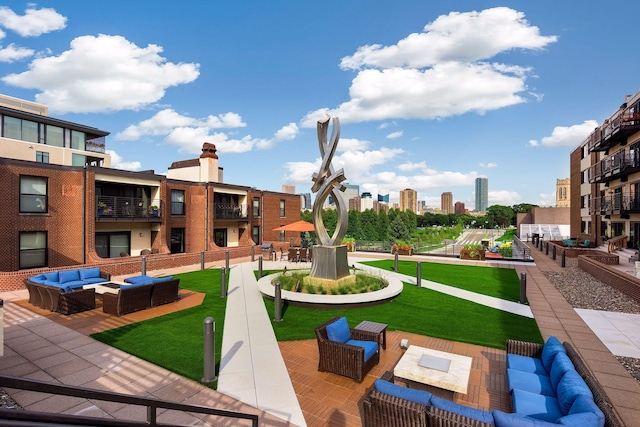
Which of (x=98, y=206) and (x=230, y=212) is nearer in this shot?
(x=98, y=206)

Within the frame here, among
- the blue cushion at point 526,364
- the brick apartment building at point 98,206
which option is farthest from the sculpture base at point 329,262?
the brick apartment building at point 98,206

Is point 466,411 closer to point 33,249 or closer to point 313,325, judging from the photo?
point 313,325

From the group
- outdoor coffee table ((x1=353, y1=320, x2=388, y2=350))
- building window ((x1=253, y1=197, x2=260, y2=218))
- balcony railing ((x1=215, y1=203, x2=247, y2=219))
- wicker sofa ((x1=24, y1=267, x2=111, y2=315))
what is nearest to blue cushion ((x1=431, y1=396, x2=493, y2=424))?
outdoor coffee table ((x1=353, y1=320, x2=388, y2=350))

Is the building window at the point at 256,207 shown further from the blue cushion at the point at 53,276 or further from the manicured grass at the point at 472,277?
the blue cushion at the point at 53,276

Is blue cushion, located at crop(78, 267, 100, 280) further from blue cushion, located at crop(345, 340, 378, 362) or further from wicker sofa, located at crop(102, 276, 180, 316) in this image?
blue cushion, located at crop(345, 340, 378, 362)

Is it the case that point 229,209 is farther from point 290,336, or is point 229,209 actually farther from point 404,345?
point 404,345

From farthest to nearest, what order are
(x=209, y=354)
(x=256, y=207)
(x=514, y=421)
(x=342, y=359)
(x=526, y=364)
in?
(x=256, y=207), (x=342, y=359), (x=209, y=354), (x=526, y=364), (x=514, y=421)

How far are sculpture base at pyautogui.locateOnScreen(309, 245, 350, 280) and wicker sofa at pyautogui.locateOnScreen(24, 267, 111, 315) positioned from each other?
8.05 metres

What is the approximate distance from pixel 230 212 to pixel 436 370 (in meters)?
25.7

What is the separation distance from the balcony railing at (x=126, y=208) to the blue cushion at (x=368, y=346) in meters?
19.0

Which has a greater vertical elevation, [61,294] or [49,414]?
[49,414]

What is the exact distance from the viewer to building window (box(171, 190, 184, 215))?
81.8 ft

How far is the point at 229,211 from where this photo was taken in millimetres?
29141

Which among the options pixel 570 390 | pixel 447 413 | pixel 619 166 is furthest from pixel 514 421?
pixel 619 166
